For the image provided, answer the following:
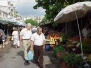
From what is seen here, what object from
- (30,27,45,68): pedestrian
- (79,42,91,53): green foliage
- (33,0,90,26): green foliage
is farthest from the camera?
(33,0,90,26): green foliage

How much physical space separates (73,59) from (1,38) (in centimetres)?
646

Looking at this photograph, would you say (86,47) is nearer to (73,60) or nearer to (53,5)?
(73,60)

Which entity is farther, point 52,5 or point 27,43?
point 52,5

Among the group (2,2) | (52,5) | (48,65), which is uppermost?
(2,2)

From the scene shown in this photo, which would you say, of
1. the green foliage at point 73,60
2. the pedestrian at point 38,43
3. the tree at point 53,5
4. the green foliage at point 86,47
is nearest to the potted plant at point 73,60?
the green foliage at point 73,60

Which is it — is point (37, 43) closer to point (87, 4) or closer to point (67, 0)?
point (87, 4)

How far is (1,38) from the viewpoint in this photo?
12.6m

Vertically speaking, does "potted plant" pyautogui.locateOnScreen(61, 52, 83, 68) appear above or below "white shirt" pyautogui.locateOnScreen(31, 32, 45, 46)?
below

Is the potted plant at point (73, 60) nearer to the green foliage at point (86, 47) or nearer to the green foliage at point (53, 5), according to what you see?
the green foliage at point (86, 47)

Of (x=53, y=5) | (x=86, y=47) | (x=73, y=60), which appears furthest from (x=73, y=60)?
(x=53, y=5)

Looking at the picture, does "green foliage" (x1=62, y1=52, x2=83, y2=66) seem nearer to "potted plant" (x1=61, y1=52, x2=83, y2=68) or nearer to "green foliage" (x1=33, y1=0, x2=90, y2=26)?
"potted plant" (x1=61, y1=52, x2=83, y2=68)

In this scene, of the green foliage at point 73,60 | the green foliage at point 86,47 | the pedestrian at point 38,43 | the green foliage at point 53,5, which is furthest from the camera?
the green foliage at point 53,5

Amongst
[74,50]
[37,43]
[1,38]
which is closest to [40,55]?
[37,43]

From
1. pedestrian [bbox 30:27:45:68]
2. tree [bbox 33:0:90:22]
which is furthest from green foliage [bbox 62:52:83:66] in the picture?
tree [bbox 33:0:90:22]
